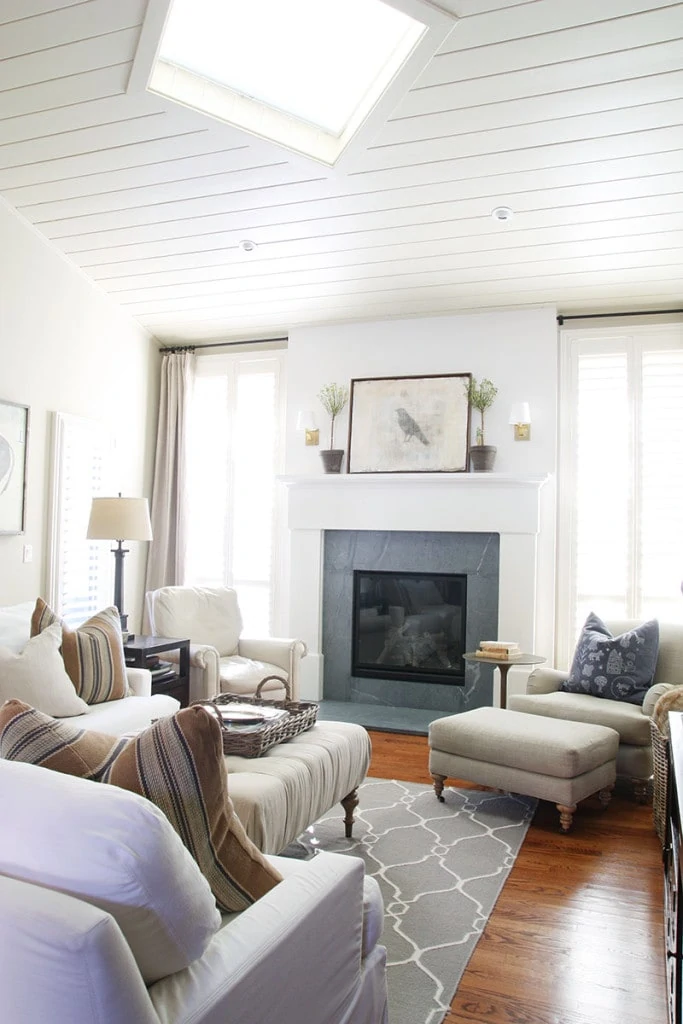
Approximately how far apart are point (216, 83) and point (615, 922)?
3904 millimetres

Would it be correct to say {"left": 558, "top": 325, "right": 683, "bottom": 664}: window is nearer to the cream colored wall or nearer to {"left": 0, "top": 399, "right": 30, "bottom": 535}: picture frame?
the cream colored wall

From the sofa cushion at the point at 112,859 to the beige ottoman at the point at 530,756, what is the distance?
2476mm

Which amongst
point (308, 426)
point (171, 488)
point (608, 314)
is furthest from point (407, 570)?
point (608, 314)

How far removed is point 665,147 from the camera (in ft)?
12.6

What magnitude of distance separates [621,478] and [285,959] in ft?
14.5

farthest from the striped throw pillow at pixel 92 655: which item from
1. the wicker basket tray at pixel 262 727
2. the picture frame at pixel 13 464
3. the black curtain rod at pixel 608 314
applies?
the black curtain rod at pixel 608 314

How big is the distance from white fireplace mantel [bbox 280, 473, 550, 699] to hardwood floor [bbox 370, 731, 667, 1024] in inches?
72.9

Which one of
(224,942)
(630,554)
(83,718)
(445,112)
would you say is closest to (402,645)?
(630,554)

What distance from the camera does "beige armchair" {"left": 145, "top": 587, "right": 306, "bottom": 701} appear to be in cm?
477

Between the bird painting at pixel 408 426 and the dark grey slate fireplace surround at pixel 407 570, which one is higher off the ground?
the bird painting at pixel 408 426

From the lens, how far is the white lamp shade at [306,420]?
5824 mm

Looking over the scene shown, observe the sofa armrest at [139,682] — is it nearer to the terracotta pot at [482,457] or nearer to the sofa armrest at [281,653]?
the sofa armrest at [281,653]

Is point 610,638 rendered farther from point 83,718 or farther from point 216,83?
point 216,83

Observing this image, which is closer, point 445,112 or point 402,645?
point 445,112
